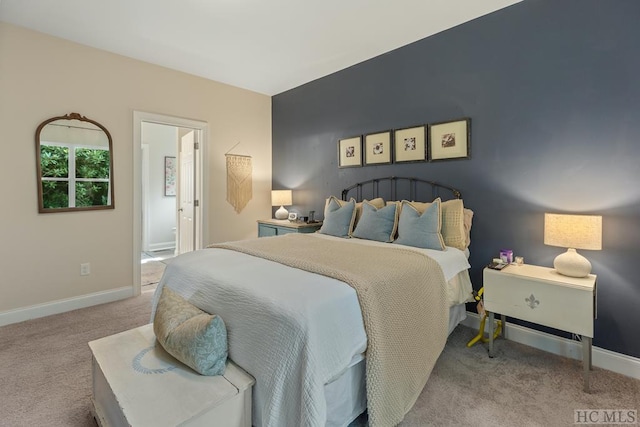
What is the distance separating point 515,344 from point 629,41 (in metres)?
2.27

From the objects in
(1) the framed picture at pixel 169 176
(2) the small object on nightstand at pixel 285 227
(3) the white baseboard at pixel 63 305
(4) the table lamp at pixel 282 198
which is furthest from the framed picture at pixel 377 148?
(1) the framed picture at pixel 169 176

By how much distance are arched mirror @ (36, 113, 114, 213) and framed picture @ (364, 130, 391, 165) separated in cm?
283

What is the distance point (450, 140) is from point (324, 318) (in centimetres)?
226

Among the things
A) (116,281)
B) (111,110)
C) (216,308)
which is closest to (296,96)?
(111,110)

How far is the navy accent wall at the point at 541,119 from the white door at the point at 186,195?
2.72 meters

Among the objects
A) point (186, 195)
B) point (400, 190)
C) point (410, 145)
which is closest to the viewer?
point (410, 145)

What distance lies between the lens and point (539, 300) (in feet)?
Answer: 6.54

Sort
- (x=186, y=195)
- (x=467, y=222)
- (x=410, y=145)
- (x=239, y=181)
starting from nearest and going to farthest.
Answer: (x=467, y=222)
(x=410, y=145)
(x=239, y=181)
(x=186, y=195)

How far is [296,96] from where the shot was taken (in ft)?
14.3

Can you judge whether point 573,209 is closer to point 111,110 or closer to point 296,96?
point 296,96

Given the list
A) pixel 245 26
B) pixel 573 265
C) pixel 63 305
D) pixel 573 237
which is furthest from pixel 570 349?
pixel 63 305

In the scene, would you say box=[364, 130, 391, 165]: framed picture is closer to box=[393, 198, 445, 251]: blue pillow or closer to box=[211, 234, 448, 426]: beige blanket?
box=[393, 198, 445, 251]: blue pillow

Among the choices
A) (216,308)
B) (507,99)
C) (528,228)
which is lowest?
(216,308)

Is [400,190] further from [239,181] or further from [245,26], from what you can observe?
[239,181]
